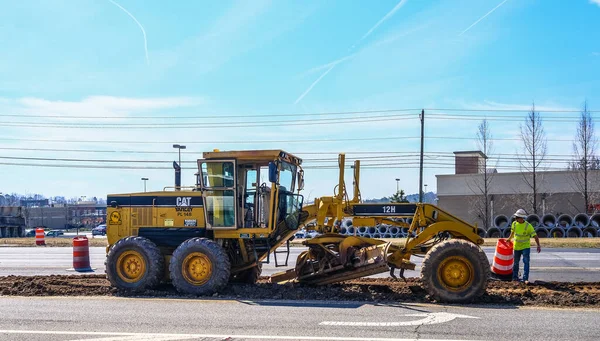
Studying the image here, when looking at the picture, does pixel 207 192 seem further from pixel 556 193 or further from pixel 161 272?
pixel 556 193

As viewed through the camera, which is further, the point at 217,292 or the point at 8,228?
the point at 8,228

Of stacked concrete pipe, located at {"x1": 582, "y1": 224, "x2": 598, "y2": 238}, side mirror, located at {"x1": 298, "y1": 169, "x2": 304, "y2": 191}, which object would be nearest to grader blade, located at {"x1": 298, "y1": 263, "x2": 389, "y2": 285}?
side mirror, located at {"x1": 298, "y1": 169, "x2": 304, "y2": 191}

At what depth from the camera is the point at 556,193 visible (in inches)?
1793

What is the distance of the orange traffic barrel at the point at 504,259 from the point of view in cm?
1230

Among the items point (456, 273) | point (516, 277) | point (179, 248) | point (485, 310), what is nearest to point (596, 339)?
point (485, 310)

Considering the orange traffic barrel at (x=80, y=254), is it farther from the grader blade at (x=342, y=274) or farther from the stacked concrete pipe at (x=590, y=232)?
the stacked concrete pipe at (x=590, y=232)

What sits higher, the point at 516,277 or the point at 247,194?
the point at 247,194

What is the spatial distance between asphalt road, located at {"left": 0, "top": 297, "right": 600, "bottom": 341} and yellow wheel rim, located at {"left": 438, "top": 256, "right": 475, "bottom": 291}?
2.08ft

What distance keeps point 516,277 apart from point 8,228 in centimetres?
4019

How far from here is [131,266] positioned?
11.4m

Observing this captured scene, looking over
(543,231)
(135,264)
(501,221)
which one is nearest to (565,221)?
(543,231)

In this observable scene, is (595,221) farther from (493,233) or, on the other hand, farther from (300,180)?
(300,180)

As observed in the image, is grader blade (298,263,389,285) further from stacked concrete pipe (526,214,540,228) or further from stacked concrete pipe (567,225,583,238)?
stacked concrete pipe (567,225,583,238)

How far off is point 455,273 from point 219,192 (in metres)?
4.58
